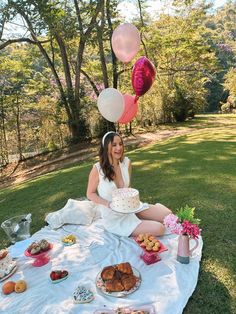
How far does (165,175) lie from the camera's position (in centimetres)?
488

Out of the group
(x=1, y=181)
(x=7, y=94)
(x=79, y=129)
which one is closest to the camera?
(x=1, y=181)

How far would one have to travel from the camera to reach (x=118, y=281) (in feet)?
6.92

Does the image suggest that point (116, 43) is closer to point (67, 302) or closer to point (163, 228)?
point (163, 228)

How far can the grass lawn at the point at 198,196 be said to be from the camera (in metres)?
2.17

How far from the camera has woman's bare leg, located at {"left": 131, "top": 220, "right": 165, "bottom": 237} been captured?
275 cm

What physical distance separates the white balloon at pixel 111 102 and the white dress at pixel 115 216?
99cm

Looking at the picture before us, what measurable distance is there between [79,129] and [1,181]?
11.7ft

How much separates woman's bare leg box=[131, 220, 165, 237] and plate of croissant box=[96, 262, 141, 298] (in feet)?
1.77

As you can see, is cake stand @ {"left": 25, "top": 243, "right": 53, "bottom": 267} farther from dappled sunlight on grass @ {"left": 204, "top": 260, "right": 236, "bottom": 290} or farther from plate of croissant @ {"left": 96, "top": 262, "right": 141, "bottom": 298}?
dappled sunlight on grass @ {"left": 204, "top": 260, "right": 236, "bottom": 290}

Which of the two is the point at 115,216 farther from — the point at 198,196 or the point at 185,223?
the point at 198,196

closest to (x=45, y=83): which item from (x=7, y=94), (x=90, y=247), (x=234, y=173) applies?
(x=7, y=94)

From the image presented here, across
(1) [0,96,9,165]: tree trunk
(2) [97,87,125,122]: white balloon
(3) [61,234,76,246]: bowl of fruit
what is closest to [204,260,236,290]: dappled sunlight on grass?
(3) [61,234,76,246]: bowl of fruit

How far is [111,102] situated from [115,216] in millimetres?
1570

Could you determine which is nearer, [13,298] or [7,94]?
[13,298]
